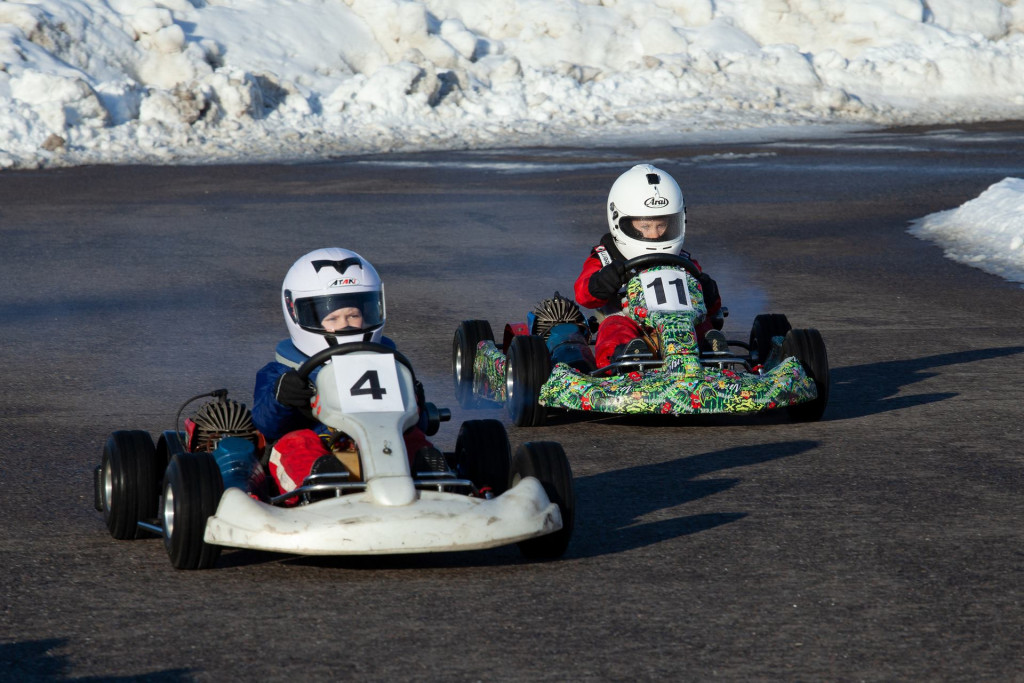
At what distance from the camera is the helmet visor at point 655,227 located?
8.89 metres

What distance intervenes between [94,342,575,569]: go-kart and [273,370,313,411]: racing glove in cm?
5

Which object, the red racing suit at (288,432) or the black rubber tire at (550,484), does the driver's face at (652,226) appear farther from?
the black rubber tire at (550,484)

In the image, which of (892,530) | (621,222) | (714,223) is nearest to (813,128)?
(714,223)

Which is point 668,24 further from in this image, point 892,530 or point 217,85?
point 892,530

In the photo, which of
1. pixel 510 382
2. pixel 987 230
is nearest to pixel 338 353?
pixel 510 382

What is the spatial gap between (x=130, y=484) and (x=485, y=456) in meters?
1.23

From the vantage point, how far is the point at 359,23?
32.4 m

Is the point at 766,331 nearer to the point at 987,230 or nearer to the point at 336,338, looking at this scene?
the point at 336,338

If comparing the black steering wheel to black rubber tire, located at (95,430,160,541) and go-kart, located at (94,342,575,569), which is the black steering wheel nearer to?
go-kart, located at (94,342,575,569)

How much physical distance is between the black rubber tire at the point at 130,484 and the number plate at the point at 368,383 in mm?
721

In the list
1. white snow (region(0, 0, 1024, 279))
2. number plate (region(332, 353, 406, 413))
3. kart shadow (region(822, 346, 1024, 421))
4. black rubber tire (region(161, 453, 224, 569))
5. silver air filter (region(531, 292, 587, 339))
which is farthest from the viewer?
white snow (region(0, 0, 1024, 279))

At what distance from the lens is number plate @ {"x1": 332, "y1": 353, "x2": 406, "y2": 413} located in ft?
17.6

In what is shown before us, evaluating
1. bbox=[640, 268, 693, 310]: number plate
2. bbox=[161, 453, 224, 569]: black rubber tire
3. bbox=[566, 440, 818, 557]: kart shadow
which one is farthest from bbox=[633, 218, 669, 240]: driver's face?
bbox=[161, 453, 224, 569]: black rubber tire

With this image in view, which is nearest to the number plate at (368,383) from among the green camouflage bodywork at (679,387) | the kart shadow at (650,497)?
the kart shadow at (650,497)
